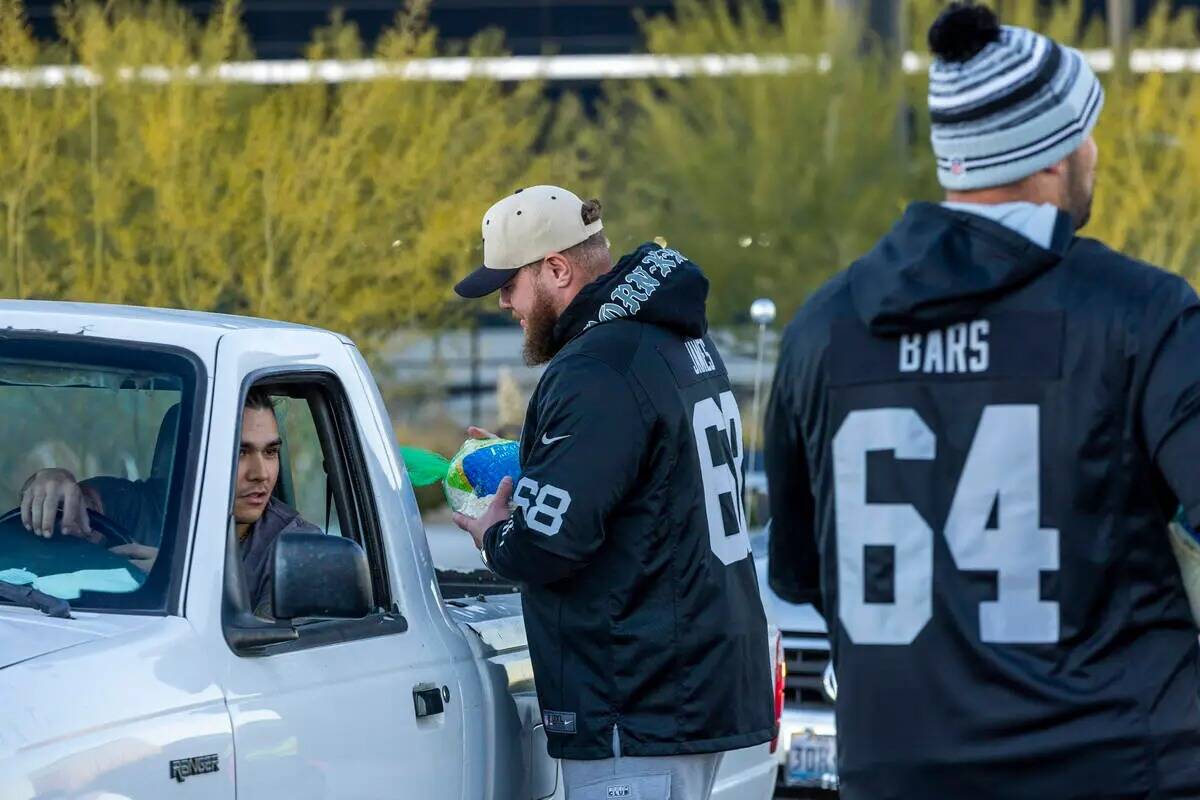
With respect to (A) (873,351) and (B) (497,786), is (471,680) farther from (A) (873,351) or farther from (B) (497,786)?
(A) (873,351)

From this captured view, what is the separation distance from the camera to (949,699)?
9.77 ft

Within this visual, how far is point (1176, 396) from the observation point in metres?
2.83

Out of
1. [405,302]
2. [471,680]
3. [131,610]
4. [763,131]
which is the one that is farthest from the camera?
[763,131]

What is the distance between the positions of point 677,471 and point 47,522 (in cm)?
126

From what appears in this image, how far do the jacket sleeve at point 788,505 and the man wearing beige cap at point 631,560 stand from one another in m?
1.07

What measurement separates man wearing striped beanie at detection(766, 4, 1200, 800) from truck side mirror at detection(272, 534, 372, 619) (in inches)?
44.1

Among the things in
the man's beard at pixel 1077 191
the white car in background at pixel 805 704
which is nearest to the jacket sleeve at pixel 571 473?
the man's beard at pixel 1077 191

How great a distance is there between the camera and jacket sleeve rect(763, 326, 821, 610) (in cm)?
318

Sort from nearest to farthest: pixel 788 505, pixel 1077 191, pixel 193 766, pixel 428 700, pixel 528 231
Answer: pixel 1077 191
pixel 788 505
pixel 193 766
pixel 428 700
pixel 528 231

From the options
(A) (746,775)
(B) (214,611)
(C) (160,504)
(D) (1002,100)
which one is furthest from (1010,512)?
(A) (746,775)

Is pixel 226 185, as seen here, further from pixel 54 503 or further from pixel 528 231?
pixel 54 503

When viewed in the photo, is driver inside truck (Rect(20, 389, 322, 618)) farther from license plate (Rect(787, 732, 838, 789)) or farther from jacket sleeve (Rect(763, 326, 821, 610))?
license plate (Rect(787, 732, 838, 789))

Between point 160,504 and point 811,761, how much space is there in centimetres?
484

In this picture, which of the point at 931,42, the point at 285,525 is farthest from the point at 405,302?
the point at 931,42
